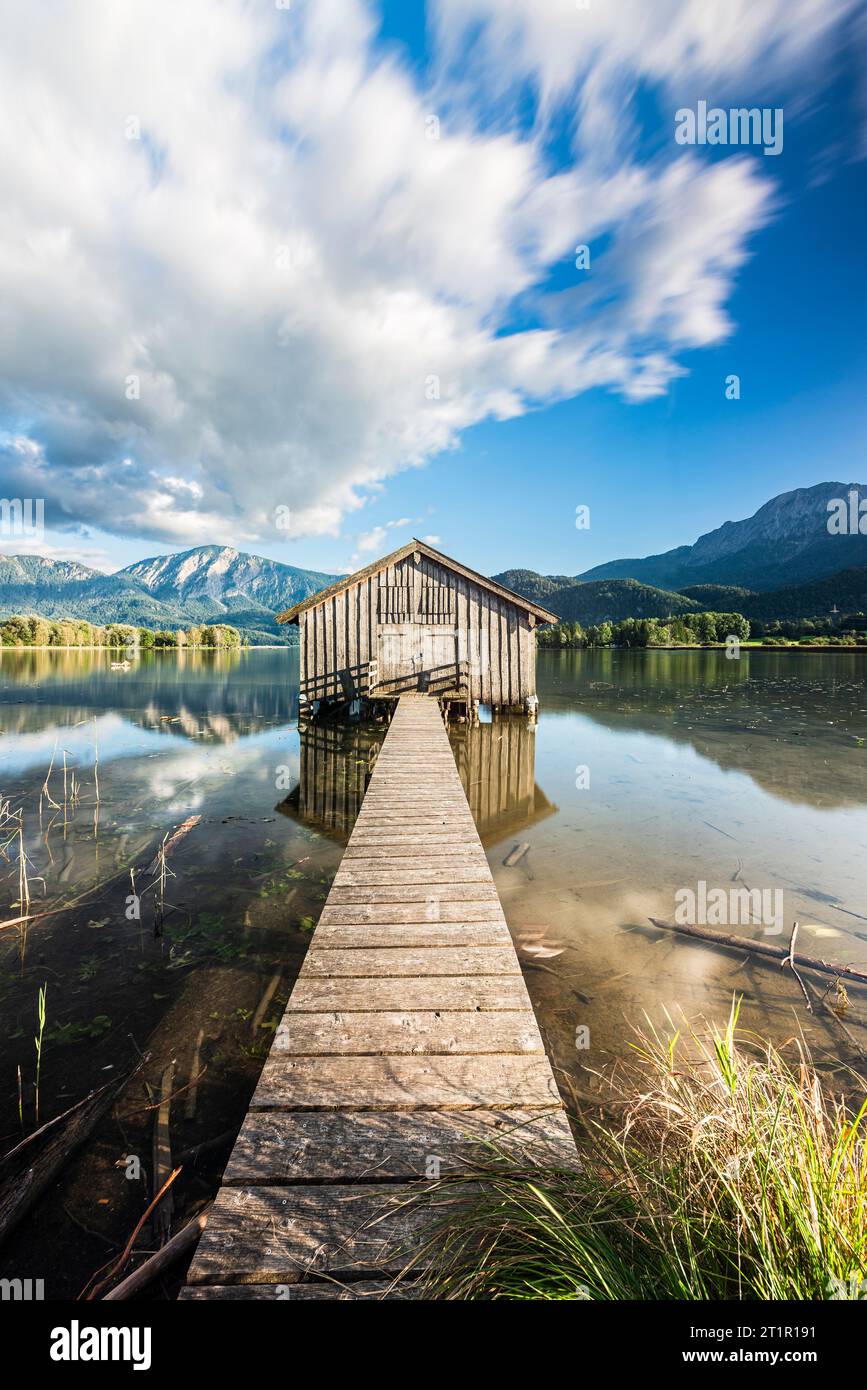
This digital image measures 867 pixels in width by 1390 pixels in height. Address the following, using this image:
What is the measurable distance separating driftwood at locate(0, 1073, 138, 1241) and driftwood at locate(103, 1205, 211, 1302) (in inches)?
32.4

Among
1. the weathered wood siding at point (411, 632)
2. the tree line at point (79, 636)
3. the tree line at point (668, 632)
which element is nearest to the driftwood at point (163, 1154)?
the weathered wood siding at point (411, 632)

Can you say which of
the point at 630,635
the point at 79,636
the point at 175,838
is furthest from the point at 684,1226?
the point at 79,636

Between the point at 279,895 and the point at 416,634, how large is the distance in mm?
13330

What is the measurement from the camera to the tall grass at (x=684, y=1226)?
148cm

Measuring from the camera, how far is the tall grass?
1.48 metres

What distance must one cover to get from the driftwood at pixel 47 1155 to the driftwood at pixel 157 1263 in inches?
32.4

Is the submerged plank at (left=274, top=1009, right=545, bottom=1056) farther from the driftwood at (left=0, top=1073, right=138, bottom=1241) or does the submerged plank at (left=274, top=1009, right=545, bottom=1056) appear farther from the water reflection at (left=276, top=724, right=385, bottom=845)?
the water reflection at (left=276, top=724, right=385, bottom=845)

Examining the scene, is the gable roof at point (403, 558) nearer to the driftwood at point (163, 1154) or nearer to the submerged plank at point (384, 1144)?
the driftwood at point (163, 1154)

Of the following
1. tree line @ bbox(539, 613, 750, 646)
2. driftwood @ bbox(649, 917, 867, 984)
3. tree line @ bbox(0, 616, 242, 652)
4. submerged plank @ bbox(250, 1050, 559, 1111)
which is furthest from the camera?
tree line @ bbox(539, 613, 750, 646)

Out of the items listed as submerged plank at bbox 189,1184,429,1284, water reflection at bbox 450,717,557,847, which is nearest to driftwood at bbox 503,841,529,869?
water reflection at bbox 450,717,557,847

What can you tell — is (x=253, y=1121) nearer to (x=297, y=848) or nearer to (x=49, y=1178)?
(x=49, y=1178)

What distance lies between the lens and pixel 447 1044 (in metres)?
2.85

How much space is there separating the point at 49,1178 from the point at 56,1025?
5.64 feet

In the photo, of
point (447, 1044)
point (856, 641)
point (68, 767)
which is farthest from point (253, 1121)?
point (856, 641)
